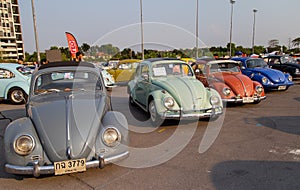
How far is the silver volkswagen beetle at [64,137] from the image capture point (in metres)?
3.01

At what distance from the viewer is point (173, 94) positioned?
5410 millimetres

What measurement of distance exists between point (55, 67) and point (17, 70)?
17.1ft

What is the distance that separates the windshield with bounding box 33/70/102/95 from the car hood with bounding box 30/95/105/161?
0.73 meters

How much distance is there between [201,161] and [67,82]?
10.3ft

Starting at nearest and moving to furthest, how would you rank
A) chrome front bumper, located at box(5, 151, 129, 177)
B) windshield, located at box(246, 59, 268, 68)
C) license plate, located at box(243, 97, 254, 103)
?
chrome front bumper, located at box(5, 151, 129, 177), license plate, located at box(243, 97, 254, 103), windshield, located at box(246, 59, 268, 68)

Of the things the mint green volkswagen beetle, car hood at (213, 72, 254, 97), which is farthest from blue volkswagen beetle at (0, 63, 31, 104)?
car hood at (213, 72, 254, 97)

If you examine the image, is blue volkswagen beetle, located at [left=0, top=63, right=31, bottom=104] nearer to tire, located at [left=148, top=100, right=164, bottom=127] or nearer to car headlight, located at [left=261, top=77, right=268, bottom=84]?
tire, located at [left=148, top=100, right=164, bottom=127]

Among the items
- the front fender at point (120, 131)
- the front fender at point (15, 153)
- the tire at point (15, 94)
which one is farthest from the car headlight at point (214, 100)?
the tire at point (15, 94)

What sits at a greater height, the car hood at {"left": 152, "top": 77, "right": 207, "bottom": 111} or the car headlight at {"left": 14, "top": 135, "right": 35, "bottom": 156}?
the car hood at {"left": 152, "top": 77, "right": 207, "bottom": 111}

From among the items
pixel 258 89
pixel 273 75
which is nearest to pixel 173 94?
pixel 258 89

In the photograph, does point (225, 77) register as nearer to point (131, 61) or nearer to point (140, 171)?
point (140, 171)

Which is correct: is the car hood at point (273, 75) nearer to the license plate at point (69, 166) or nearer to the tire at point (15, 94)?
the license plate at point (69, 166)

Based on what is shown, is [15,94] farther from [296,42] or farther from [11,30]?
[296,42]

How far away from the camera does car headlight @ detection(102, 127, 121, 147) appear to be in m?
3.26
